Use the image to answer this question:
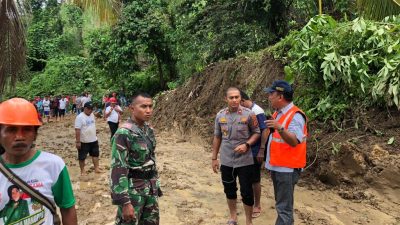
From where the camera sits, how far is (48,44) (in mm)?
35000

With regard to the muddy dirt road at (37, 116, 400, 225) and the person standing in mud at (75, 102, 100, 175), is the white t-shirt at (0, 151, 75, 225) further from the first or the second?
the person standing in mud at (75, 102, 100, 175)

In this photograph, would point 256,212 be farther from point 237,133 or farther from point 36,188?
point 36,188

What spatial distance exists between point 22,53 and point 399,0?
671 cm

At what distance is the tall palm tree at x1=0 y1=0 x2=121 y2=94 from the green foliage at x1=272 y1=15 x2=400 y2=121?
13.6 feet

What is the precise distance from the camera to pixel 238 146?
454 cm

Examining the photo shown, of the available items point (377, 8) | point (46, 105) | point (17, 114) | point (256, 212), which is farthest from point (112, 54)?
point (17, 114)

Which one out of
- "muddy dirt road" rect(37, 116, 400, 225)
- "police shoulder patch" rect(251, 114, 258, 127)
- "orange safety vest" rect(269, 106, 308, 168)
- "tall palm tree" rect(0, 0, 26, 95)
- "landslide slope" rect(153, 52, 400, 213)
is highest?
"tall palm tree" rect(0, 0, 26, 95)

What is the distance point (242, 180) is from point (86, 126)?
4290 mm

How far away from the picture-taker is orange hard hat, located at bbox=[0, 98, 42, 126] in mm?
2105

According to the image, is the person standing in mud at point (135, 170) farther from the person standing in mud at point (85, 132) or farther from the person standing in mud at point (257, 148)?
the person standing in mud at point (85, 132)

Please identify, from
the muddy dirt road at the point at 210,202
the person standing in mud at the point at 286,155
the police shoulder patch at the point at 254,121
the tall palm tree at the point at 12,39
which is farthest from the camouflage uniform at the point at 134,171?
the tall palm tree at the point at 12,39

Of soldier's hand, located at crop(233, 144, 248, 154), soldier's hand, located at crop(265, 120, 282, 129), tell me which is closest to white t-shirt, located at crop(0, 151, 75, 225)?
soldier's hand, located at crop(265, 120, 282, 129)

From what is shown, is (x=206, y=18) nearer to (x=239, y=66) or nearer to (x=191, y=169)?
(x=239, y=66)

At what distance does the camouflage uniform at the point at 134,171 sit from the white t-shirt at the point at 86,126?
14.9 feet
